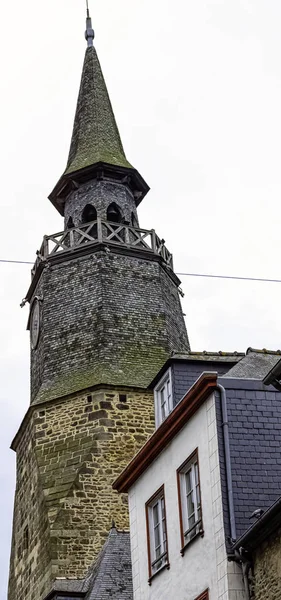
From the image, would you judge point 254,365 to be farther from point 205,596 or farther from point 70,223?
point 70,223

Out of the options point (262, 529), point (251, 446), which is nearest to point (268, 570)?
point (262, 529)

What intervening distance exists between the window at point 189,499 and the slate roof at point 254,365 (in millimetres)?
1349

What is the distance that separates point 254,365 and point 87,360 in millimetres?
14549

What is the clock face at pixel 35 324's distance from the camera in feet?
119

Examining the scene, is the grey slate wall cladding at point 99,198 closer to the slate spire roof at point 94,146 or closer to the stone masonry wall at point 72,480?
the slate spire roof at point 94,146

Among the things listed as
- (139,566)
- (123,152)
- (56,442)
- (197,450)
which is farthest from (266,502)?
(123,152)

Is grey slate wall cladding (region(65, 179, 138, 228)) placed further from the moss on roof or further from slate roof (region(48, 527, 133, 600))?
slate roof (region(48, 527, 133, 600))

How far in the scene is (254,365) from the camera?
64.1 feet

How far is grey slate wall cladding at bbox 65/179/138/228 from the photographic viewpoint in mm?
38688

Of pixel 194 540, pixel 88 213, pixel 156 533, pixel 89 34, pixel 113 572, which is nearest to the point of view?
pixel 194 540

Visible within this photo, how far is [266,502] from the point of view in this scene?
1738cm


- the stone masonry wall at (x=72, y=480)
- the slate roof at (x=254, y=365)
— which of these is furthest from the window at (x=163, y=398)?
the stone masonry wall at (x=72, y=480)

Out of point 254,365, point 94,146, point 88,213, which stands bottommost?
point 254,365

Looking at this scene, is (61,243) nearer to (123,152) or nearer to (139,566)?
(123,152)
